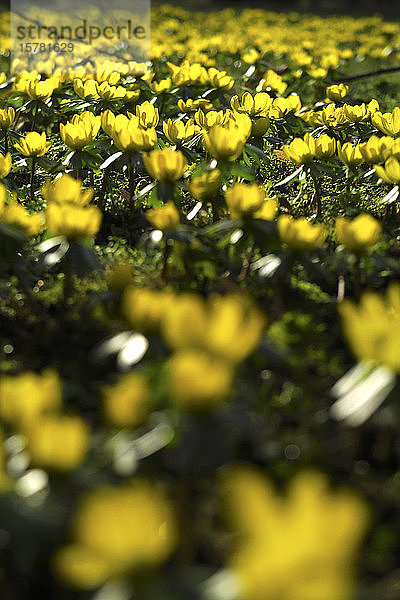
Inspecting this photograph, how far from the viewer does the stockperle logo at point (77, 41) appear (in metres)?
4.83

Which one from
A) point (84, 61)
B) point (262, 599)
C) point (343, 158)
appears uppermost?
point (262, 599)

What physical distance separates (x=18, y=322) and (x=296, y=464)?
0.91 metres

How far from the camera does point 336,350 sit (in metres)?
1.66

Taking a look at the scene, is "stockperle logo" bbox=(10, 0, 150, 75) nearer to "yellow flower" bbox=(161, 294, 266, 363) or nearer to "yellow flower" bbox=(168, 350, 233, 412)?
"yellow flower" bbox=(161, 294, 266, 363)

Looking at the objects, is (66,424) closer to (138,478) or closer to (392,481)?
(138,478)

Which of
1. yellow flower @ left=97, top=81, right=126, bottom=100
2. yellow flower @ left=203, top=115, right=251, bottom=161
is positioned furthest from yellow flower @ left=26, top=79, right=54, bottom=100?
yellow flower @ left=203, top=115, right=251, bottom=161

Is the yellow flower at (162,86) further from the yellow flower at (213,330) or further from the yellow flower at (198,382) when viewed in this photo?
the yellow flower at (198,382)

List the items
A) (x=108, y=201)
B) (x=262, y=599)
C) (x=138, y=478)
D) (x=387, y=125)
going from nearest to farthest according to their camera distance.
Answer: (x=262, y=599) → (x=138, y=478) → (x=387, y=125) → (x=108, y=201)

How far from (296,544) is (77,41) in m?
6.20

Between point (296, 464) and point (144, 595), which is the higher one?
point (144, 595)

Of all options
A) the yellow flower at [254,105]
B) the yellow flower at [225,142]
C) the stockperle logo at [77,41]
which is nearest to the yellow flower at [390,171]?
the yellow flower at [225,142]

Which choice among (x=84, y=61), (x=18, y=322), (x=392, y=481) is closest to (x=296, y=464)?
(x=392, y=481)

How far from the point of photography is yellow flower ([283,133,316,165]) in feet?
7.46

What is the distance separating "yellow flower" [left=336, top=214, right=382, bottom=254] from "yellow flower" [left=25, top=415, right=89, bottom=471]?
0.88m
